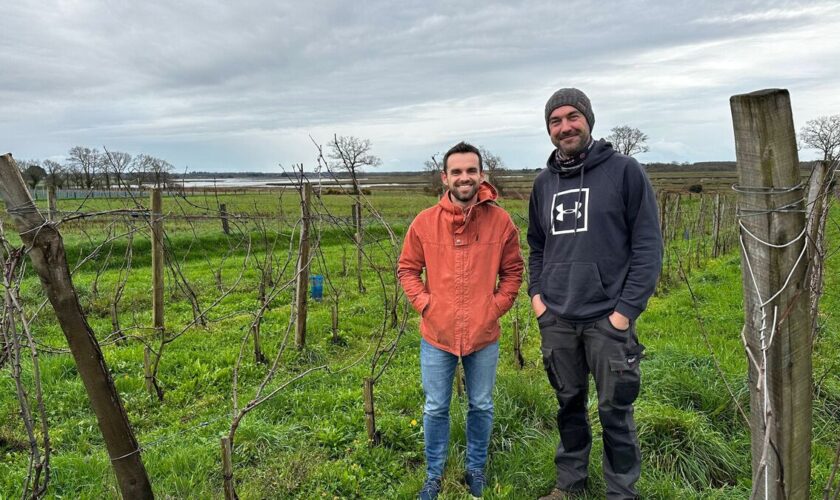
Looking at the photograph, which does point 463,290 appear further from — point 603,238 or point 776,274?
point 776,274

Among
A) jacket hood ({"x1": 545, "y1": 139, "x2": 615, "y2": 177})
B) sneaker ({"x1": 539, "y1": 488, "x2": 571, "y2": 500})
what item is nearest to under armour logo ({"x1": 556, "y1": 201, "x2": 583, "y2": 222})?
jacket hood ({"x1": 545, "y1": 139, "x2": 615, "y2": 177})

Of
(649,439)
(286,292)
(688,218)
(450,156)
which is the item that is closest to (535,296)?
(450,156)

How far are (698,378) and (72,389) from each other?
16.3 ft

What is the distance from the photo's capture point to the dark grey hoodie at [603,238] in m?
2.12

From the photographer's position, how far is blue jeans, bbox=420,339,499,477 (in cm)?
247

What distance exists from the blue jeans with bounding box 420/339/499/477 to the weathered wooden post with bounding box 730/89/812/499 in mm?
1149

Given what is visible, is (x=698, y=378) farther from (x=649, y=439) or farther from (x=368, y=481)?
(x=368, y=481)

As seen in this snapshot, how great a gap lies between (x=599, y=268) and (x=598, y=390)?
57 centimetres

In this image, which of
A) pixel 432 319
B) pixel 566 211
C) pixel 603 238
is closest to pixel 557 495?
pixel 432 319

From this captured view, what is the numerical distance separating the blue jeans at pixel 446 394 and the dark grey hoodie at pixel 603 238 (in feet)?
1.55

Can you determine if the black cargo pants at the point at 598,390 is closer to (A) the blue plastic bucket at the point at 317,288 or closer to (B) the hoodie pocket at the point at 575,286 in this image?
(B) the hoodie pocket at the point at 575,286

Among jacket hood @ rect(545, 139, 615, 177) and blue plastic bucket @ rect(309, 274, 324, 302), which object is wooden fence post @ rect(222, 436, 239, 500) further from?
blue plastic bucket @ rect(309, 274, 324, 302)

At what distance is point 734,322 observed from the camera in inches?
219

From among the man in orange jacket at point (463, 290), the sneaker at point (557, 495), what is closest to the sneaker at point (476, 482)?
the man in orange jacket at point (463, 290)
